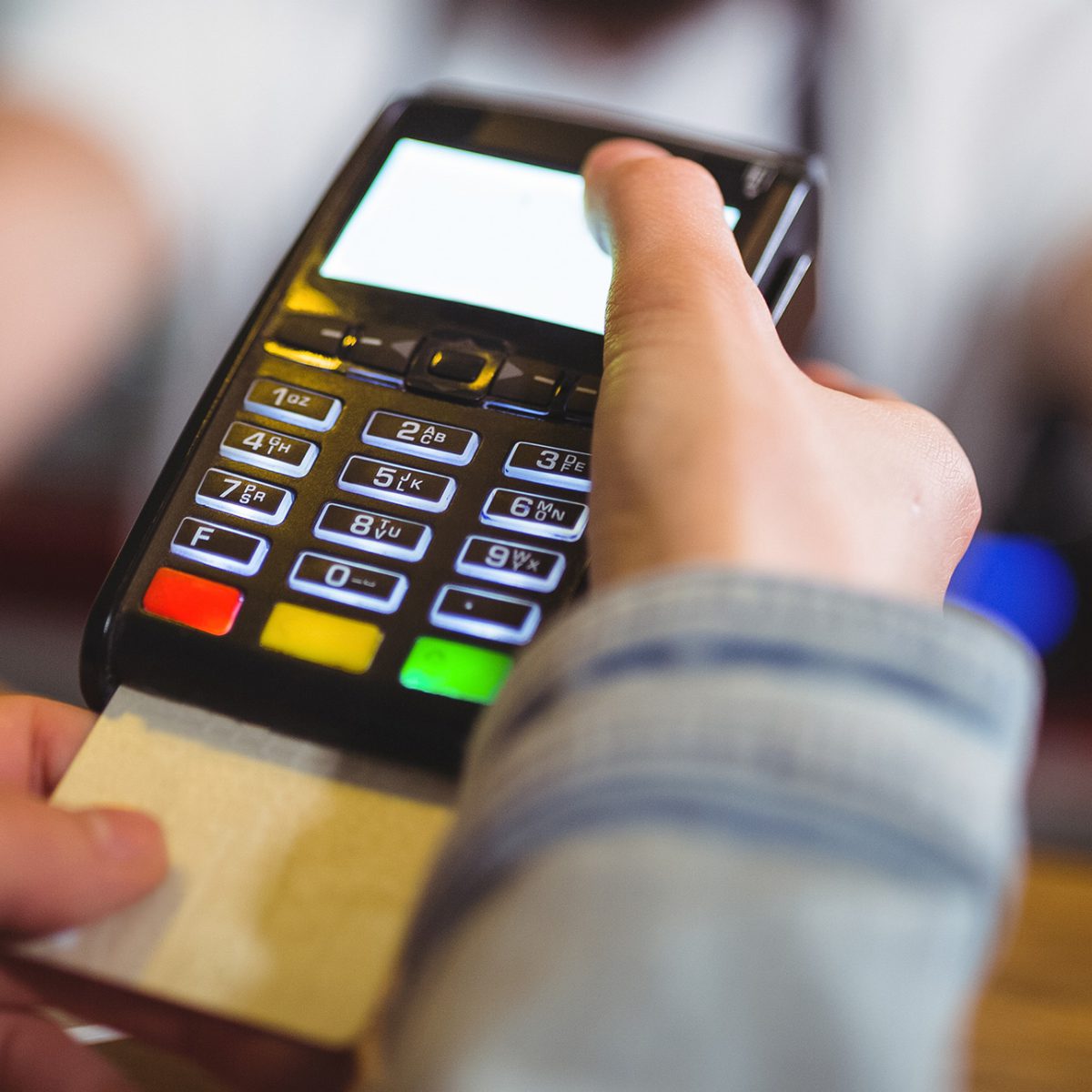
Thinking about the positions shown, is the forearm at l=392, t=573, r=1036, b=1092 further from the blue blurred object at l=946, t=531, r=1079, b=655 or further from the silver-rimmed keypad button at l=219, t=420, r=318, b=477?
the blue blurred object at l=946, t=531, r=1079, b=655

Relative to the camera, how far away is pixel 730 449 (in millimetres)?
236

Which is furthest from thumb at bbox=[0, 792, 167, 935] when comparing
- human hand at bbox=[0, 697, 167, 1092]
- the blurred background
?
the blurred background

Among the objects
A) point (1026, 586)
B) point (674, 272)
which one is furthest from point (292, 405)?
point (1026, 586)

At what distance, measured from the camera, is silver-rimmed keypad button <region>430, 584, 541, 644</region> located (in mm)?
289

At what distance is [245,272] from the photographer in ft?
2.16

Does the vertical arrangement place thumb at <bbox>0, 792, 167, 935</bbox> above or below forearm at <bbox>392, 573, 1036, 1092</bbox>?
below

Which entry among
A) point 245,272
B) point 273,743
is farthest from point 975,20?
point 273,743

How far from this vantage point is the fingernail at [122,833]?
0.25 m

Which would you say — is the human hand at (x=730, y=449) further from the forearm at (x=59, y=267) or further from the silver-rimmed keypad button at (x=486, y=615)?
the forearm at (x=59, y=267)

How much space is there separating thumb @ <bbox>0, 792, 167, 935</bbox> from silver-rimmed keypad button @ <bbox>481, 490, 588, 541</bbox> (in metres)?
0.12

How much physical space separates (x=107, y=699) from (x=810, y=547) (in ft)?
0.61

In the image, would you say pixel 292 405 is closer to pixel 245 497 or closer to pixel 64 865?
pixel 245 497

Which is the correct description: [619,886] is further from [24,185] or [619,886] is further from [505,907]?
[24,185]

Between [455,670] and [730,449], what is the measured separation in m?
0.09
